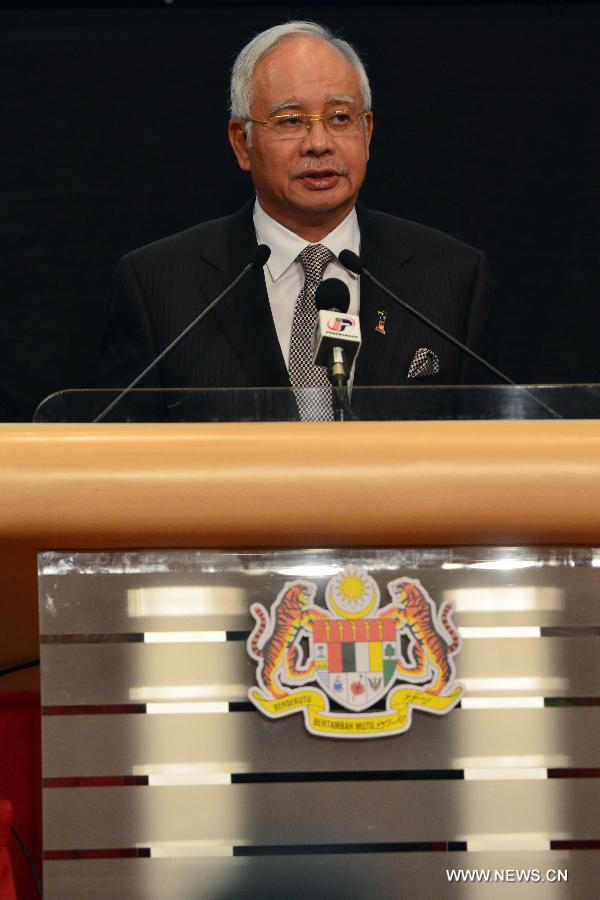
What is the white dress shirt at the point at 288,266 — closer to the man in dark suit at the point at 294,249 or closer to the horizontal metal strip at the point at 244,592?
the man in dark suit at the point at 294,249

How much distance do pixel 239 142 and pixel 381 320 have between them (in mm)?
478

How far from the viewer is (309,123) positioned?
175 centimetres

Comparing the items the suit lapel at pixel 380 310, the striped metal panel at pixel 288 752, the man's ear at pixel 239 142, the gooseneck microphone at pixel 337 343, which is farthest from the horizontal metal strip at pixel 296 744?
the man's ear at pixel 239 142

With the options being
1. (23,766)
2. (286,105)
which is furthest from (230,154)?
(23,766)

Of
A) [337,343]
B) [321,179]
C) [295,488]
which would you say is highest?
[321,179]

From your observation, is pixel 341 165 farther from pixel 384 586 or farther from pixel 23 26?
pixel 384 586

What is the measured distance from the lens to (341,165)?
1.73 metres

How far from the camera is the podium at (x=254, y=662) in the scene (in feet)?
2.28

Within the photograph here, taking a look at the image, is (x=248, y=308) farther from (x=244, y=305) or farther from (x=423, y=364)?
(x=423, y=364)

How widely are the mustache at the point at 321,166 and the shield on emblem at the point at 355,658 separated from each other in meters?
1.15

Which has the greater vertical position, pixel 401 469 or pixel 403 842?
pixel 401 469

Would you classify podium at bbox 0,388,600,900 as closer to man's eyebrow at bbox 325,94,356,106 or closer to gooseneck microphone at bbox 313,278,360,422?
gooseneck microphone at bbox 313,278,360,422

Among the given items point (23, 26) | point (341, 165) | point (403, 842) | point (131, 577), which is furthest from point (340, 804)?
point (23, 26)

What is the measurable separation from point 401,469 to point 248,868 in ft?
0.85
